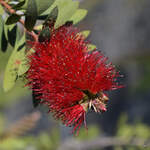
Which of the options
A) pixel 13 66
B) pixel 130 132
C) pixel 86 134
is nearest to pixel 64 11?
pixel 13 66

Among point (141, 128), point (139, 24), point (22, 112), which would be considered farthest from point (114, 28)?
point (141, 128)

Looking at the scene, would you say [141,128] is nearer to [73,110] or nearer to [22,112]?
[73,110]

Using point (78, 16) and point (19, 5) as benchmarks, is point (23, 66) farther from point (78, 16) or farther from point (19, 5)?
Answer: point (78, 16)

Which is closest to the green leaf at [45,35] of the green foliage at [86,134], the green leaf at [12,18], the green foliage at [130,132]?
the green leaf at [12,18]

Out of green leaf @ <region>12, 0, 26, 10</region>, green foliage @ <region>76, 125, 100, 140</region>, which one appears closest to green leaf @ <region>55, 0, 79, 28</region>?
green leaf @ <region>12, 0, 26, 10</region>

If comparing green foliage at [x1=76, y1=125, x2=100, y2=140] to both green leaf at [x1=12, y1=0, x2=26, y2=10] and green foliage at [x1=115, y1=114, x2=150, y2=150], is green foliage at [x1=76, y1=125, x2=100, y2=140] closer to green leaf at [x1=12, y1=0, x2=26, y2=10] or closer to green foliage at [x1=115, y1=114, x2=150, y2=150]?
green foliage at [x1=115, y1=114, x2=150, y2=150]
